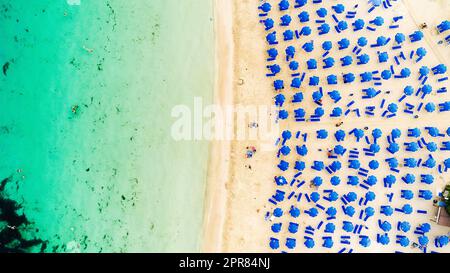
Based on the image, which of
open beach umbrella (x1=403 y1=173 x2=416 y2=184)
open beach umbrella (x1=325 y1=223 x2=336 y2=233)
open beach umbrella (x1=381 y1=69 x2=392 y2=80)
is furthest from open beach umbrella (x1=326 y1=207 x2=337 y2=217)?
open beach umbrella (x1=381 y1=69 x2=392 y2=80)

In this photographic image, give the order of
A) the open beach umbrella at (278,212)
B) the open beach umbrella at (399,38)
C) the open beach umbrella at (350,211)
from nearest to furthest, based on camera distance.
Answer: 1. the open beach umbrella at (399,38)
2. the open beach umbrella at (350,211)
3. the open beach umbrella at (278,212)

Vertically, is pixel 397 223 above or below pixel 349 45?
below

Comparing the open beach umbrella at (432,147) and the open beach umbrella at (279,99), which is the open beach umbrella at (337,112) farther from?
the open beach umbrella at (432,147)

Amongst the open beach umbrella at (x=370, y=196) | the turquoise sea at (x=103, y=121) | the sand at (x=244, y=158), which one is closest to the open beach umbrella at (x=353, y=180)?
the open beach umbrella at (x=370, y=196)

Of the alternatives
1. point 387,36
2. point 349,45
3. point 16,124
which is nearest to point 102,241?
point 16,124

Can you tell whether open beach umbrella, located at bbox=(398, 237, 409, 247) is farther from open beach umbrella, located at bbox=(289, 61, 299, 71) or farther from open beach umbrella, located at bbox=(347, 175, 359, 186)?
open beach umbrella, located at bbox=(289, 61, 299, 71)
